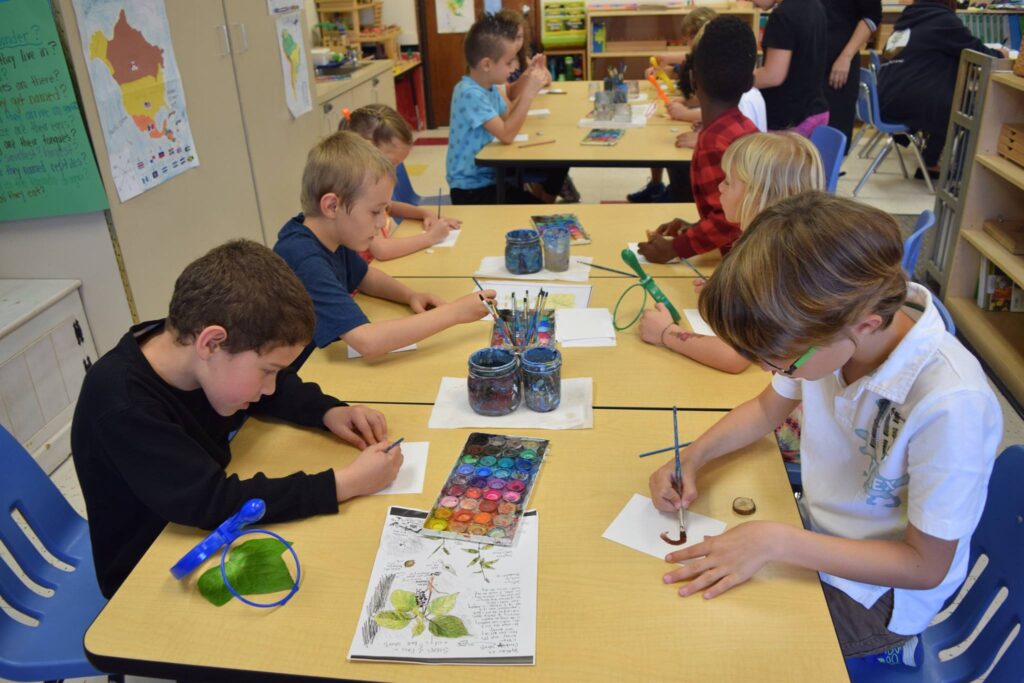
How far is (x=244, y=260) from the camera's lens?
119 cm

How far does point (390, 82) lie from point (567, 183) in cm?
224

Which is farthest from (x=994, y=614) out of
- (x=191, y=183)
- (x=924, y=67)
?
(x=924, y=67)

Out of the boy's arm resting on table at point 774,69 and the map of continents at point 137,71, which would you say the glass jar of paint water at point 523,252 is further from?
the boy's arm resting on table at point 774,69

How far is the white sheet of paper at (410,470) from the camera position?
1.20 metres

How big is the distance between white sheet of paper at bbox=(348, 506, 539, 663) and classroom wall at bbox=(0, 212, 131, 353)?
194 cm

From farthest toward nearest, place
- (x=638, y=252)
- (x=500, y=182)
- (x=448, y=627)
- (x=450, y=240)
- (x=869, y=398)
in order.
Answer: (x=500, y=182), (x=450, y=240), (x=638, y=252), (x=869, y=398), (x=448, y=627)

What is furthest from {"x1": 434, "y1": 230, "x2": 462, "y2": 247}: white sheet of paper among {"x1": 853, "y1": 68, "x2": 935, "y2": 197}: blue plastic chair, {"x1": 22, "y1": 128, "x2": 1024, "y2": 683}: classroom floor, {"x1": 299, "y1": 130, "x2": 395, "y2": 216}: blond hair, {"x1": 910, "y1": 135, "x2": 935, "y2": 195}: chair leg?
Answer: {"x1": 910, "y1": 135, "x2": 935, "y2": 195}: chair leg

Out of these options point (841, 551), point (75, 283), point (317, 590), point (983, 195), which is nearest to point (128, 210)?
point (75, 283)

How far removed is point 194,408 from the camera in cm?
126

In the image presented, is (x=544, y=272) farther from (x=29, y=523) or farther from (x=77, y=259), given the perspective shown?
(x=77, y=259)

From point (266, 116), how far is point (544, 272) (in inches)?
89.5

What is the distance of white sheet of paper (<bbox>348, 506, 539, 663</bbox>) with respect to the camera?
0.91 metres

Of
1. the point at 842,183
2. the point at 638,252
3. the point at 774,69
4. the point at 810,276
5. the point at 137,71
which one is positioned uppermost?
the point at 137,71

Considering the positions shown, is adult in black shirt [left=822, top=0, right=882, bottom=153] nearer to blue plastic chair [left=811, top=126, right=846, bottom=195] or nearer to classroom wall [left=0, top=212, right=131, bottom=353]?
blue plastic chair [left=811, top=126, right=846, bottom=195]
